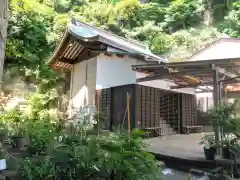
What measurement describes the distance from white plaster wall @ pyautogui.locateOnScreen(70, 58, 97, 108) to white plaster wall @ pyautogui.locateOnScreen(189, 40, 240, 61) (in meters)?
6.50

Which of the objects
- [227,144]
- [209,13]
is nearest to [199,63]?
[227,144]

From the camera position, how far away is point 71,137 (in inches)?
146

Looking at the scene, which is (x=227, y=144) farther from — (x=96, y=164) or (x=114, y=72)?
(x=114, y=72)

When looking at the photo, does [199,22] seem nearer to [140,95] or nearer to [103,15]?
[103,15]

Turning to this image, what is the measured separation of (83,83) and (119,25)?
7.75 m

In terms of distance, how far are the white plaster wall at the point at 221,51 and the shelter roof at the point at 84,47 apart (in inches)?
184

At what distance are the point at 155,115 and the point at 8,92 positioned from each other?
756 centimetres

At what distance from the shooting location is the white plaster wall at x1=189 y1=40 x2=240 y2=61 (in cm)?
1293

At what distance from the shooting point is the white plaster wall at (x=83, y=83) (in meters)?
8.59

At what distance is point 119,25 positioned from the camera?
52.1ft

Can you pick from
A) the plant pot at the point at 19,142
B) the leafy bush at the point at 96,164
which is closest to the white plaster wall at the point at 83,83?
the plant pot at the point at 19,142

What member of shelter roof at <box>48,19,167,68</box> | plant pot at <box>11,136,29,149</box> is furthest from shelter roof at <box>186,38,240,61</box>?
plant pot at <box>11,136,29,149</box>

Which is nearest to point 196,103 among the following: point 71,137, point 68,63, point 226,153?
point 68,63

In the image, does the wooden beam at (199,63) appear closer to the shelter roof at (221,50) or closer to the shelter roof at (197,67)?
the shelter roof at (197,67)
